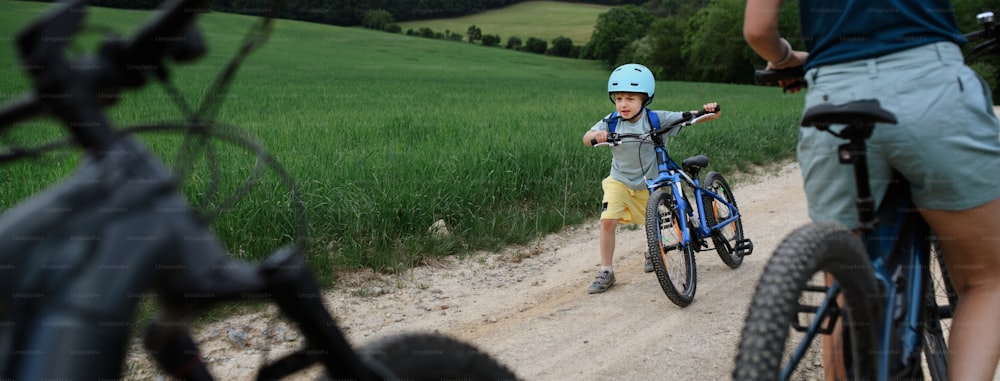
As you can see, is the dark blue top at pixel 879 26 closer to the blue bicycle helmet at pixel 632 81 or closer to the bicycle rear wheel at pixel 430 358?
the bicycle rear wheel at pixel 430 358

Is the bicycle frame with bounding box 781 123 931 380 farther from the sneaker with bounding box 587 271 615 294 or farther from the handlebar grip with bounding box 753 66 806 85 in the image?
the sneaker with bounding box 587 271 615 294

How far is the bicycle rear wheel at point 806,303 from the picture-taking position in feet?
5.71

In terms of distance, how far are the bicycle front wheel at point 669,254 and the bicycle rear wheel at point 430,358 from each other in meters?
3.12

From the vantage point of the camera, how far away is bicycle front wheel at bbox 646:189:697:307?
456 cm

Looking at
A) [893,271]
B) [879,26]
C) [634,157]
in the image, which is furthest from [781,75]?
[634,157]

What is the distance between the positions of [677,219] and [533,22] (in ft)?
233

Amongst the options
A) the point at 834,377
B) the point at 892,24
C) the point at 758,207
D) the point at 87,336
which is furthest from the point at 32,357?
the point at 758,207

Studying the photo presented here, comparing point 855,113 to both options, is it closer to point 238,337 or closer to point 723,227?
point 238,337

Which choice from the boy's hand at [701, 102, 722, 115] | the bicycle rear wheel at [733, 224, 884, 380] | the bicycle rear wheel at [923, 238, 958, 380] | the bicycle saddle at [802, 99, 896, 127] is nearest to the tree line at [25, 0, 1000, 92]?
the boy's hand at [701, 102, 722, 115]

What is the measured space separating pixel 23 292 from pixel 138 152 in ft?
0.70

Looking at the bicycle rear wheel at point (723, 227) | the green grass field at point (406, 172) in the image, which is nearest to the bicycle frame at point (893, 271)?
the green grass field at point (406, 172)

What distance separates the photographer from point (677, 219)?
4.90m

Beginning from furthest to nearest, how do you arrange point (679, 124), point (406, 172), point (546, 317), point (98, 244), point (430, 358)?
point (406, 172), point (679, 124), point (546, 317), point (430, 358), point (98, 244)

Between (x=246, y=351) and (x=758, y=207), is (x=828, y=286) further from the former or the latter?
(x=758, y=207)
